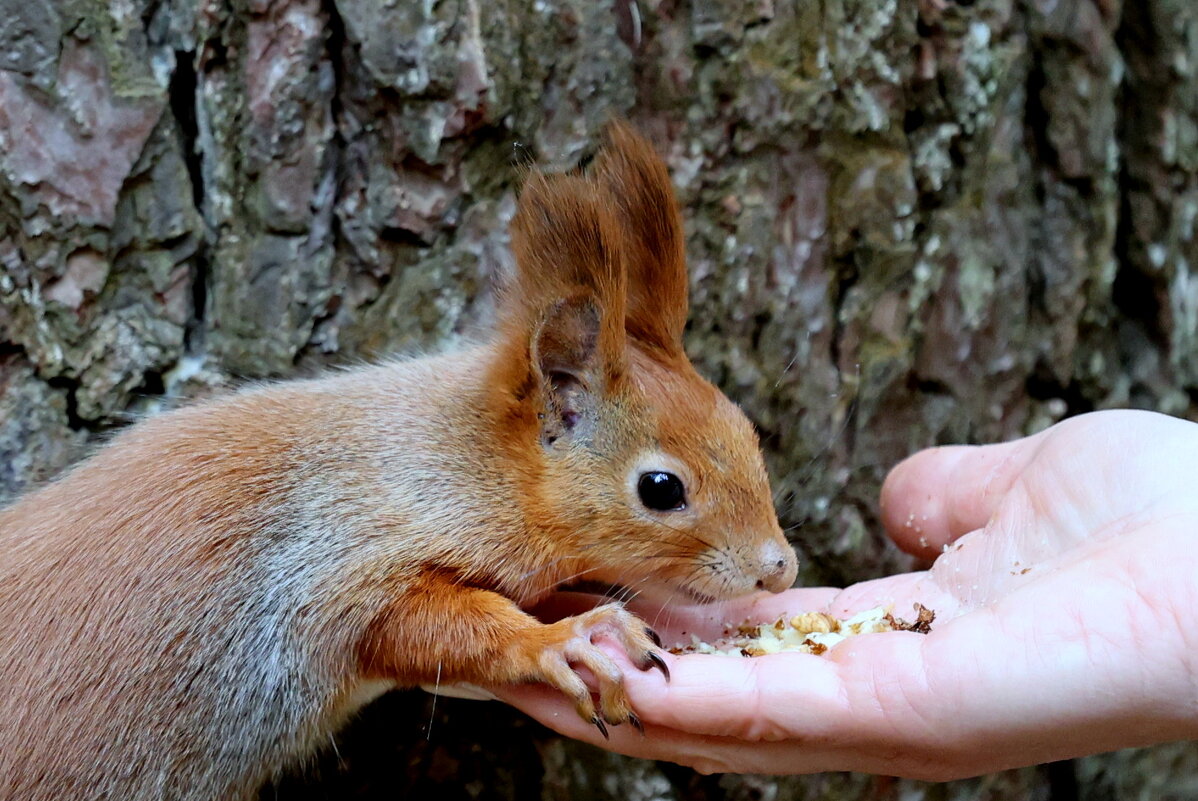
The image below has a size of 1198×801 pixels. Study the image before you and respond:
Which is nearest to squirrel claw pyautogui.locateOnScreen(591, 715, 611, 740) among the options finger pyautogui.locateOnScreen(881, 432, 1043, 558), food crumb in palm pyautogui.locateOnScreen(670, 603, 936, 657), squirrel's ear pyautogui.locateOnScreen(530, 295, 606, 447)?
food crumb in palm pyautogui.locateOnScreen(670, 603, 936, 657)

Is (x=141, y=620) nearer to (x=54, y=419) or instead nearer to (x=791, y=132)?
(x=54, y=419)

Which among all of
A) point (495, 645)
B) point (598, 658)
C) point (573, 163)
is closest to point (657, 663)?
point (598, 658)

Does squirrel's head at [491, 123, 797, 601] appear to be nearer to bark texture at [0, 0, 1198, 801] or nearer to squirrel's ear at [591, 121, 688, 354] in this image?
squirrel's ear at [591, 121, 688, 354]

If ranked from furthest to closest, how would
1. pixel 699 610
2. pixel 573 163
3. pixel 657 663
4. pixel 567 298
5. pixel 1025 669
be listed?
1. pixel 573 163
2. pixel 699 610
3. pixel 567 298
4. pixel 657 663
5. pixel 1025 669

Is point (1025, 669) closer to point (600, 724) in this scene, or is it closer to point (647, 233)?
point (600, 724)

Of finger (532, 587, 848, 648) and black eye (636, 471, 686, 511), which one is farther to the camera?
finger (532, 587, 848, 648)

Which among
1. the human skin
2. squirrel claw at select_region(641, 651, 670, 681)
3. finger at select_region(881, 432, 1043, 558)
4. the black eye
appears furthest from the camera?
finger at select_region(881, 432, 1043, 558)

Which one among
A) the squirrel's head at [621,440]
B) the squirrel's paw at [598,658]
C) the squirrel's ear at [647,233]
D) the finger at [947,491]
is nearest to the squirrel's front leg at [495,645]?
the squirrel's paw at [598,658]
